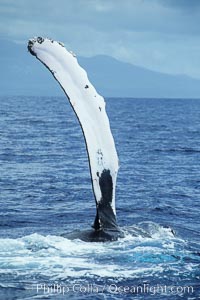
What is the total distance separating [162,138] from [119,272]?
3105 cm

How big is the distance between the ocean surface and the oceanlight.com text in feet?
0.04

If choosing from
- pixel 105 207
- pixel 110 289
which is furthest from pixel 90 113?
pixel 110 289

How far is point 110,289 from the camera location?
815 cm

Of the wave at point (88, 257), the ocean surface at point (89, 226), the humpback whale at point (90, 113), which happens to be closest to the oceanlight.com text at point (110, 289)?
the ocean surface at point (89, 226)

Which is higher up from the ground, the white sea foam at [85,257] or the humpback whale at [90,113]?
the humpback whale at [90,113]

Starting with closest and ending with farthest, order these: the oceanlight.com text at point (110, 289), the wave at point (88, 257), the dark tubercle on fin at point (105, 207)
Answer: the oceanlight.com text at point (110, 289), the wave at point (88, 257), the dark tubercle on fin at point (105, 207)

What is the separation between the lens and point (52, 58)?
28.1 feet

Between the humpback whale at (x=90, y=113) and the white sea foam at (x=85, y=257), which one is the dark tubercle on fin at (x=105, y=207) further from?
the white sea foam at (x=85, y=257)

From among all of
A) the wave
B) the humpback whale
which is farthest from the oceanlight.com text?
the humpback whale

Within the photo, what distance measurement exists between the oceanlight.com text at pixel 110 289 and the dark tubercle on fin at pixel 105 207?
1.30 m

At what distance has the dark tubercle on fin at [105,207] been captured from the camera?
907 cm

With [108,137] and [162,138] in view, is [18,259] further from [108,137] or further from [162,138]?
[162,138]

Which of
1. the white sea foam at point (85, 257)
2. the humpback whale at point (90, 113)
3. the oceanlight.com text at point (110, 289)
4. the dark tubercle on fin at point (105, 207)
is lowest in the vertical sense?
the oceanlight.com text at point (110, 289)

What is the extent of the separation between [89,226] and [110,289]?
185 inches
